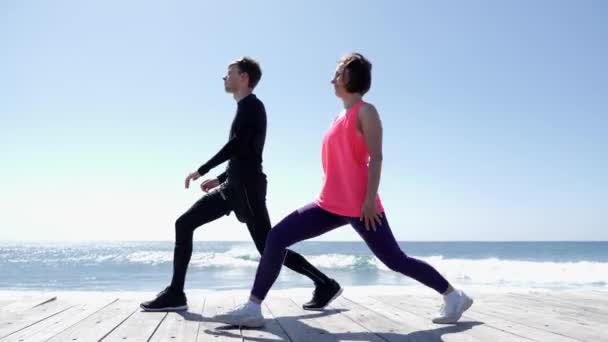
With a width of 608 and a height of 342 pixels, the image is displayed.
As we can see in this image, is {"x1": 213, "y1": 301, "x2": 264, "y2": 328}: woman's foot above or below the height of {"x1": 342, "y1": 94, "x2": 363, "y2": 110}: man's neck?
below

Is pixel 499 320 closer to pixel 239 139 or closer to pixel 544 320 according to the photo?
pixel 544 320

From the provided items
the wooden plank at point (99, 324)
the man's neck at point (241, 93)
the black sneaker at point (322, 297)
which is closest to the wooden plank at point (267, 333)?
the black sneaker at point (322, 297)

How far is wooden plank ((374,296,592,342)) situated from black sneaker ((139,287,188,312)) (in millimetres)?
1616

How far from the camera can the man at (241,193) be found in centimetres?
360

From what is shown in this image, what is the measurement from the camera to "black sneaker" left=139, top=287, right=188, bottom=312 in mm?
3645

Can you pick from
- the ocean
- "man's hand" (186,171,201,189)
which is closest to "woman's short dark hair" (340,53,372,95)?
"man's hand" (186,171,201,189)

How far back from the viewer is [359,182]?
2.97 meters

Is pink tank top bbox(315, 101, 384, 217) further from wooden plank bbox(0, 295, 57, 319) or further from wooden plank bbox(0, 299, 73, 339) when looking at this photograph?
wooden plank bbox(0, 295, 57, 319)

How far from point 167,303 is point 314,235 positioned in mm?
1350

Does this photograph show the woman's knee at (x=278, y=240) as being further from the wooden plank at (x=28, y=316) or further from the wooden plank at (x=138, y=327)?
the wooden plank at (x=28, y=316)

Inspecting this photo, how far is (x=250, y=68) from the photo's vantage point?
3.87 metres

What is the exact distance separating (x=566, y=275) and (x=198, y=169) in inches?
812

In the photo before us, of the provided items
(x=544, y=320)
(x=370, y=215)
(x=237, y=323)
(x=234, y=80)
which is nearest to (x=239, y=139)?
(x=234, y=80)

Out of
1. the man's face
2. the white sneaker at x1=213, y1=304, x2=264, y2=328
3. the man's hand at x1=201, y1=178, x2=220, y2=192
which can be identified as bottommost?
the white sneaker at x1=213, y1=304, x2=264, y2=328
